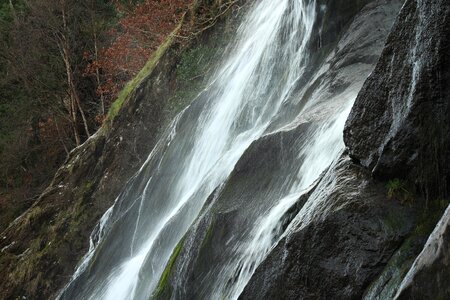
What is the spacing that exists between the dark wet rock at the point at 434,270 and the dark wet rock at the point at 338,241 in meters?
0.87

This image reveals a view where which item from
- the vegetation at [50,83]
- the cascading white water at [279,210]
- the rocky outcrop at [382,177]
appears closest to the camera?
the rocky outcrop at [382,177]

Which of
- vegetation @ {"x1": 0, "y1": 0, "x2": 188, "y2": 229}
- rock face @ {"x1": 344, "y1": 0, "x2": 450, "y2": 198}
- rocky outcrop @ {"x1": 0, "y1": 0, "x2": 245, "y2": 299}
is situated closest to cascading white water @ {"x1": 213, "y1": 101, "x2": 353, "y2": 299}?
rock face @ {"x1": 344, "y1": 0, "x2": 450, "y2": 198}

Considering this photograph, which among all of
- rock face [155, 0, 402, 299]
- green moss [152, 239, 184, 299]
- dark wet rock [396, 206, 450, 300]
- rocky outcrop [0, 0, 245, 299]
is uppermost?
dark wet rock [396, 206, 450, 300]

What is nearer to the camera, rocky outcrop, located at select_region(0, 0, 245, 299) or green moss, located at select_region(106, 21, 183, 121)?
rocky outcrop, located at select_region(0, 0, 245, 299)

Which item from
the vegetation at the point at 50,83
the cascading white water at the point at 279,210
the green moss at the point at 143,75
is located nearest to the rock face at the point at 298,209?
the cascading white water at the point at 279,210

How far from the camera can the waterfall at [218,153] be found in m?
7.42

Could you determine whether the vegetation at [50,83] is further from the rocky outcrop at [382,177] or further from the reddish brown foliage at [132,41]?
the rocky outcrop at [382,177]

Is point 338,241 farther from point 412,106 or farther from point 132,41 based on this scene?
point 132,41

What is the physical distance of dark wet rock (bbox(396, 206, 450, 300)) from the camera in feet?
12.1

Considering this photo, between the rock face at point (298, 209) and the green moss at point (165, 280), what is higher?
the rock face at point (298, 209)

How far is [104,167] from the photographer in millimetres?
16578

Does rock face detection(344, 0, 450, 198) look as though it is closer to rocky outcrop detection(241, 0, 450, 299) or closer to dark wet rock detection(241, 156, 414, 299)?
rocky outcrop detection(241, 0, 450, 299)

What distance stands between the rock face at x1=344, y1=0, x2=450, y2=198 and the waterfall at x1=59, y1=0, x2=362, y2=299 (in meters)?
1.67

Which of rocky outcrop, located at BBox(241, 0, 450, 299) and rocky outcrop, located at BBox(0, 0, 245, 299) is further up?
rocky outcrop, located at BBox(241, 0, 450, 299)
